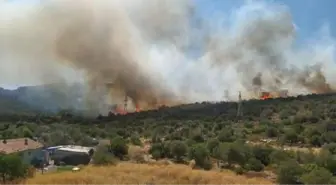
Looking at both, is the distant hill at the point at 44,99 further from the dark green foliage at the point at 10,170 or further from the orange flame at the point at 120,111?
the dark green foliage at the point at 10,170

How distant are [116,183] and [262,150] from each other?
17546 mm

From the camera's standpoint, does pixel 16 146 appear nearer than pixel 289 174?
No

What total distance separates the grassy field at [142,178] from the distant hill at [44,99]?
2663 inches

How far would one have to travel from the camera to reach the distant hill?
4480 inches

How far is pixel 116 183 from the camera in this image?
2816 centimetres

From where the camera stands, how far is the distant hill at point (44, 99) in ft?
373

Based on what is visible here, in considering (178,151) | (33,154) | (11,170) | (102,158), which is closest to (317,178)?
(178,151)

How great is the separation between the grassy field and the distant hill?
67640 mm

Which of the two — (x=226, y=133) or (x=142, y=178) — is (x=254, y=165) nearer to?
(x=142, y=178)

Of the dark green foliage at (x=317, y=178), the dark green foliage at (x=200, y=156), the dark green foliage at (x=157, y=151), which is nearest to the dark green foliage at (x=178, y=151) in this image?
the dark green foliage at (x=157, y=151)

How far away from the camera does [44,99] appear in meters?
139

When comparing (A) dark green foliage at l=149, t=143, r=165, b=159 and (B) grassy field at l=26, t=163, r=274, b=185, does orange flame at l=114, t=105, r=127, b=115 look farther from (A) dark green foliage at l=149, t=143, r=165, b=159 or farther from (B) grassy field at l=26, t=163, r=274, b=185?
(B) grassy field at l=26, t=163, r=274, b=185

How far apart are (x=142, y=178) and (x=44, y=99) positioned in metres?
114

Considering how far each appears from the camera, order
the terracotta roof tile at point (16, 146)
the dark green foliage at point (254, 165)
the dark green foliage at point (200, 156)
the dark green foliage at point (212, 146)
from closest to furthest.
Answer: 1. the dark green foliage at point (254, 165)
2. the dark green foliage at point (200, 156)
3. the terracotta roof tile at point (16, 146)
4. the dark green foliage at point (212, 146)
